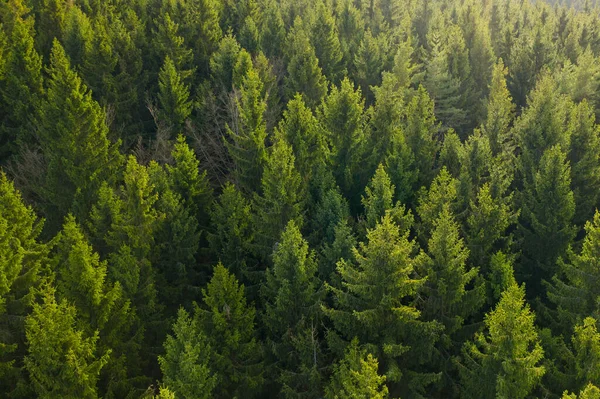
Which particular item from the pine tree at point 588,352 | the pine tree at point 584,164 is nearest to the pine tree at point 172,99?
the pine tree at point 584,164

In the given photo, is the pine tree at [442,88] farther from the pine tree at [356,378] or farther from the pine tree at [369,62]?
the pine tree at [356,378]

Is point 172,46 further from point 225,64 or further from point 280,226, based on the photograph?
point 280,226

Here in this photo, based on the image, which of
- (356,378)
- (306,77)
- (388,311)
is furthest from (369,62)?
(356,378)

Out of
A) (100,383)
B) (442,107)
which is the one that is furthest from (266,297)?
(442,107)

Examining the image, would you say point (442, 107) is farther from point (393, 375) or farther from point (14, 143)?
point (14, 143)

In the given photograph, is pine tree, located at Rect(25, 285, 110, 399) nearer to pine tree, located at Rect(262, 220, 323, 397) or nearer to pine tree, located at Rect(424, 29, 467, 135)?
pine tree, located at Rect(262, 220, 323, 397)

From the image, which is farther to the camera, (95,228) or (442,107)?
(442,107)
